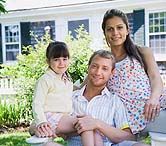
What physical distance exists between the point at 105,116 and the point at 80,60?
517cm

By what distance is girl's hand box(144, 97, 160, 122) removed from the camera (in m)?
2.53

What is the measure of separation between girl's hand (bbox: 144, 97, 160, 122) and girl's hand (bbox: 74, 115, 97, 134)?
1.26 feet

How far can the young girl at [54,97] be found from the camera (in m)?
2.49

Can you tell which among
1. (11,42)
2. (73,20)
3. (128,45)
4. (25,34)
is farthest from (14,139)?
(11,42)

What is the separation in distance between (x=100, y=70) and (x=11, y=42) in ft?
41.8

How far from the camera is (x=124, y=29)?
2764 millimetres

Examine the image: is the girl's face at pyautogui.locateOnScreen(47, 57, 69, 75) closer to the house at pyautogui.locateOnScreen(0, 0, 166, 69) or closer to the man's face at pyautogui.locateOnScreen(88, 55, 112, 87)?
the man's face at pyautogui.locateOnScreen(88, 55, 112, 87)

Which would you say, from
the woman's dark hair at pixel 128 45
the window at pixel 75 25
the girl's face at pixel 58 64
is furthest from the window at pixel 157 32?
the girl's face at pixel 58 64

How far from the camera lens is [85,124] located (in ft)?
7.89

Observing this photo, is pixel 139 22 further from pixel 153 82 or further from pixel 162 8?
pixel 153 82

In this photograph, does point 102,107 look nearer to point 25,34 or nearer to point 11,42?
point 25,34

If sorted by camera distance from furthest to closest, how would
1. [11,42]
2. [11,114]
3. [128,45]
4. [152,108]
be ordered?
[11,42], [11,114], [128,45], [152,108]

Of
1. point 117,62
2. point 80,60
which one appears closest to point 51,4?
point 80,60

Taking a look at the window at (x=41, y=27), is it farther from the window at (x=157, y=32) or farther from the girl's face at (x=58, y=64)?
the girl's face at (x=58, y=64)
